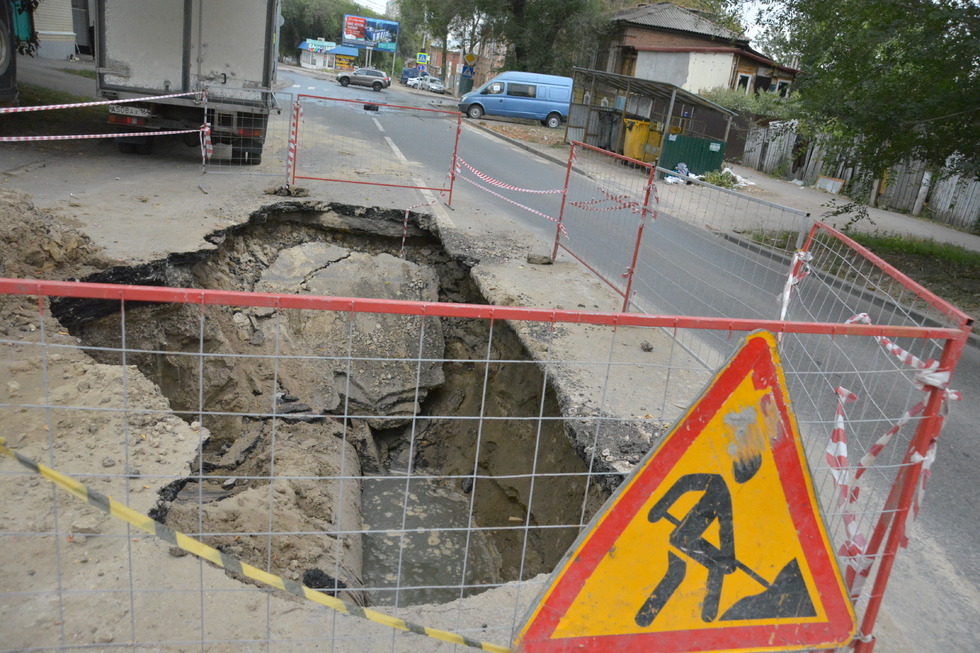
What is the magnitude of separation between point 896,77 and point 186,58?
35.6 feet

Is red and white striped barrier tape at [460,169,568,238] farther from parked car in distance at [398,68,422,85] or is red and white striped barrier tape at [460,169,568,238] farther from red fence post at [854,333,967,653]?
parked car in distance at [398,68,422,85]

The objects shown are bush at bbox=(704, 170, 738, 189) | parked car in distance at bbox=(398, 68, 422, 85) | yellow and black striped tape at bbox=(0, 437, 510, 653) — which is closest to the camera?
yellow and black striped tape at bbox=(0, 437, 510, 653)

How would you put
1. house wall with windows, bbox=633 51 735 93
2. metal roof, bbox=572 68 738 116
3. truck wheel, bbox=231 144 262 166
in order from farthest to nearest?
house wall with windows, bbox=633 51 735 93
metal roof, bbox=572 68 738 116
truck wheel, bbox=231 144 262 166

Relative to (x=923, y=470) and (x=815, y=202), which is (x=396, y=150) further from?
(x=923, y=470)

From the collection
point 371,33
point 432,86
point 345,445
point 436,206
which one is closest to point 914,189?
point 436,206

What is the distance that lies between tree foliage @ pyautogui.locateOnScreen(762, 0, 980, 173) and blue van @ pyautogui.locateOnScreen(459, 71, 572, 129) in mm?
18725

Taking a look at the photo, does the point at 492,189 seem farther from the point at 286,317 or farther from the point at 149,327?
the point at 149,327

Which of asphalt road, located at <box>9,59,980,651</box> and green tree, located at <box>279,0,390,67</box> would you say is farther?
green tree, located at <box>279,0,390,67</box>

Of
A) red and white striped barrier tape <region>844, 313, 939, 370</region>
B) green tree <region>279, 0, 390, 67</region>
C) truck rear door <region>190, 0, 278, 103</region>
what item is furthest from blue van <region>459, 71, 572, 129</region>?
green tree <region>279, 0, 390, 67</region>

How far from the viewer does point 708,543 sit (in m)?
2.44

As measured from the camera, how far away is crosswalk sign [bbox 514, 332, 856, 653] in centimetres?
237

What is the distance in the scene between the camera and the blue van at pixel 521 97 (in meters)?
30.4

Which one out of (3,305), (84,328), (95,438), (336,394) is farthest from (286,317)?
(95,438)

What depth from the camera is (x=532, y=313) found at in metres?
2.44
